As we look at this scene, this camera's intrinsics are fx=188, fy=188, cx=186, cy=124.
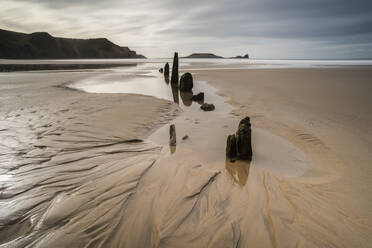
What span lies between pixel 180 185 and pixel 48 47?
153m

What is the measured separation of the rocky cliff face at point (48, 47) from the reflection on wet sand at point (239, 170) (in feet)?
455

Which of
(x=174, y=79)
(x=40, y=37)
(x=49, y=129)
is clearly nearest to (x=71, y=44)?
(x=40, y=37)

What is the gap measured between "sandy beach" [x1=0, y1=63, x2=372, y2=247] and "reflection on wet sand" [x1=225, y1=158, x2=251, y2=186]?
0.8 inches

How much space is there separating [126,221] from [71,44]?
170m

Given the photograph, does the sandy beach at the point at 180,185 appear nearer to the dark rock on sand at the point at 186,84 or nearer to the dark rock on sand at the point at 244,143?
the dark rock on sand at the point at 244,143

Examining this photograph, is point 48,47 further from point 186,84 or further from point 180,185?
point 180,185

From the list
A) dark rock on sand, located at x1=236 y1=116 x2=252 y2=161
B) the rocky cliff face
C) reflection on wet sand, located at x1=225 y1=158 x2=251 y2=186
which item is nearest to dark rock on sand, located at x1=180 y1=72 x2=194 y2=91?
dark rock on sand, located at x1=236 y1=116 x2=252 y2=161

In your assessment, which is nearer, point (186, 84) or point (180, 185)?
point (180, 185)

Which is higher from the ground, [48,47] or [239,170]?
[48,47]

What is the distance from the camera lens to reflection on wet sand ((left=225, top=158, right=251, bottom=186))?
3.59 m

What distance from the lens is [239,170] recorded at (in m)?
3.93

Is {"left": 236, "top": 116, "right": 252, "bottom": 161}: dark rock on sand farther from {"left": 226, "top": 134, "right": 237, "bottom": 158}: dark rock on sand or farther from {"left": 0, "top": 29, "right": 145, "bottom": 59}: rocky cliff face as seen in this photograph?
{"left": 0, "top": 29, "right": 145, "bottom": 59}: rocky cliff face

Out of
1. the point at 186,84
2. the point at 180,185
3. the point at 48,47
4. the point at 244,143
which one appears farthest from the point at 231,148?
the point at 48,47

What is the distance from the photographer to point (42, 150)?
436cm
